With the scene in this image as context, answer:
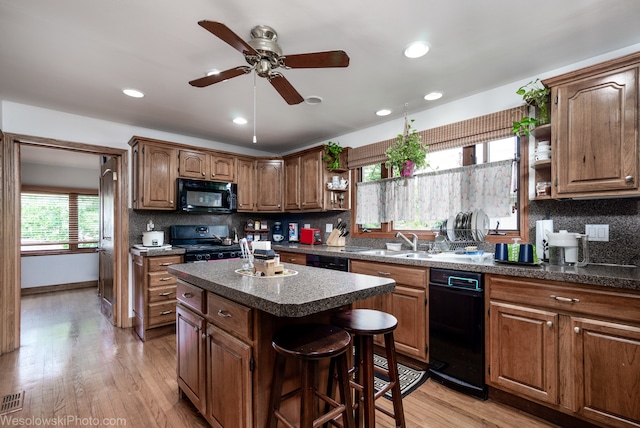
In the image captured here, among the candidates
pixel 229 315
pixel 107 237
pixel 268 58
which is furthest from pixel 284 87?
pixel 107 237

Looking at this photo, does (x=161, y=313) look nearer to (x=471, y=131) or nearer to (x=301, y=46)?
(x=301, y=46)

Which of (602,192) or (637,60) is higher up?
(637,60)

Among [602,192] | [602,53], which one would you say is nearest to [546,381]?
[602,192]

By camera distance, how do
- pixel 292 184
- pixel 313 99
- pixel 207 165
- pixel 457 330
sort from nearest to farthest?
pixel 457 330, pixel 313 99, pixel 207 165, pixel 292 184

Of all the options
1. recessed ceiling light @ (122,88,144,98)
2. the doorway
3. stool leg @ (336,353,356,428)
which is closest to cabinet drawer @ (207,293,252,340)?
stool leg @ (336,353,356,428)

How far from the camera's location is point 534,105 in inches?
91.4

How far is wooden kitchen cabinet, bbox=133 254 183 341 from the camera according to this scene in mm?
3115

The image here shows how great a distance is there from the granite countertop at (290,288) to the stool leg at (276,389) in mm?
289

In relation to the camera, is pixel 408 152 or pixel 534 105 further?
pixel 408 152

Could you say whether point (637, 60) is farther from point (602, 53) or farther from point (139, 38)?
point (139, 38)

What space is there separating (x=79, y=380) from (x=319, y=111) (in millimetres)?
3204

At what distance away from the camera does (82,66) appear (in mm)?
2248

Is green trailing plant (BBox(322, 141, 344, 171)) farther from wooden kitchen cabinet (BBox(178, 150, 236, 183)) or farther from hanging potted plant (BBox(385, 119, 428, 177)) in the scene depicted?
wooden kitchen cabinet (BBox(178, 150, 236, 183))

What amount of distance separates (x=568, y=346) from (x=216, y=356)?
6.61 feet
